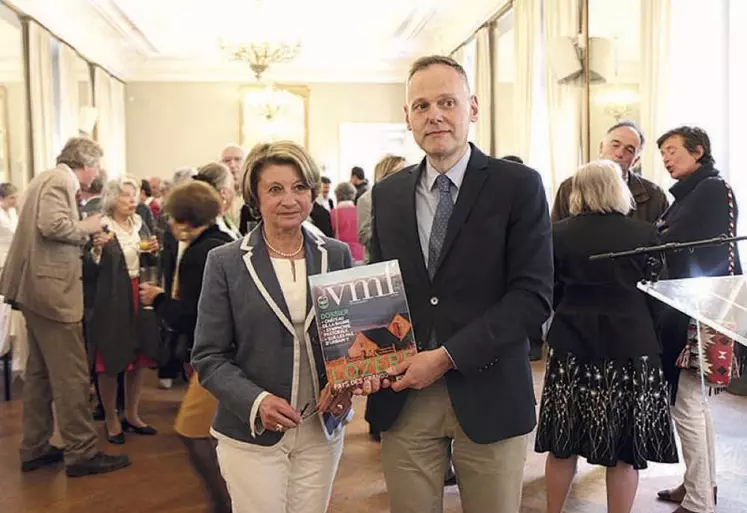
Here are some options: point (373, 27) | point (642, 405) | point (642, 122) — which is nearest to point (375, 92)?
point (373, 27)

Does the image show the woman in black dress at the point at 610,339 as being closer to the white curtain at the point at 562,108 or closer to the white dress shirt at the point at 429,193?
the white dress shirt at the point at 429,193

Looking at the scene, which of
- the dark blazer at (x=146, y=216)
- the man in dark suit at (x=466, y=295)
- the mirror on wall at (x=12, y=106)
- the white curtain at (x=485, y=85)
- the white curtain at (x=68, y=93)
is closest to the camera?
the man in dark suit at (x=466, y=295)

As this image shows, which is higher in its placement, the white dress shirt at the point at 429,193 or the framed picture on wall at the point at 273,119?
the framed picture on wall at the point at 273,119

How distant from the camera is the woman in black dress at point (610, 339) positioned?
2.85 metres

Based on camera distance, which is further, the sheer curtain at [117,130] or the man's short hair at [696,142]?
the sheer curtain at [117,130]

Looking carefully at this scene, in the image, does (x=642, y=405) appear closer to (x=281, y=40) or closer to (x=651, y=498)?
(x=651, y=498)

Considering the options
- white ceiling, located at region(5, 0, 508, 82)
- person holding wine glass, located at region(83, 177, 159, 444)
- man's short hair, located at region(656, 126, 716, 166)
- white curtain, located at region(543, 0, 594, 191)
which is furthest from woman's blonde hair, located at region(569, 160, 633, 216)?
white ceiling, located at region(5, 0, 508, 82)

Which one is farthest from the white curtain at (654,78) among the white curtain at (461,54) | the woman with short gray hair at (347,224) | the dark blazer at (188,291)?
the white curtain at (461,54)

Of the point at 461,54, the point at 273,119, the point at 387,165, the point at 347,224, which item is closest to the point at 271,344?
the point at 387,165

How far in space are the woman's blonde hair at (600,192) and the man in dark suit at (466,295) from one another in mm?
1171

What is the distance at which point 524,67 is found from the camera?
7418 millimetres

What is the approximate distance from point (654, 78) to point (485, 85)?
382 cm

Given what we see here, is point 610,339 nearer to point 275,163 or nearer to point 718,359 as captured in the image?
point 718,359

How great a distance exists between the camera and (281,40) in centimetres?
959
